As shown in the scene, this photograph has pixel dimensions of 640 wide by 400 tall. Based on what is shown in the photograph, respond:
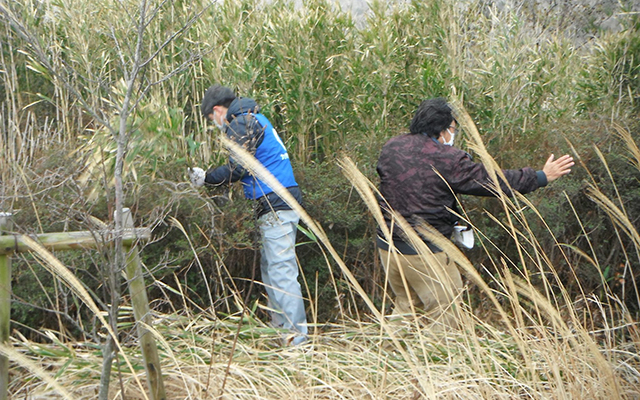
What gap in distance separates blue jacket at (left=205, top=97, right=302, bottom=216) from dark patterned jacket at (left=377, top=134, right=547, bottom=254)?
69 cm

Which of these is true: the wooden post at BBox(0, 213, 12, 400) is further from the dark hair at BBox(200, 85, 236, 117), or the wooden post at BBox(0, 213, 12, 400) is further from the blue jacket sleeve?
the dark hair at BBox(200, 85, 236, 117)

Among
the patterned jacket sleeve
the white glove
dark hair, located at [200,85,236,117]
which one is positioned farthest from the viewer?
the white glove

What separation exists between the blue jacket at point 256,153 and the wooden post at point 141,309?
1.68 metres

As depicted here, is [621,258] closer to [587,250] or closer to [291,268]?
[587,250]

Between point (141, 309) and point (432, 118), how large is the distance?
213 cm

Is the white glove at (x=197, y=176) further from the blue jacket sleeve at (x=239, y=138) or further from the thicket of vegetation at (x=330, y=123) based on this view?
the thicket of vegetation at (x=330, y=123)

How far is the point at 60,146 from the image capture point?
575cm

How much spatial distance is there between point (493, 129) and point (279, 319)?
2836 mm

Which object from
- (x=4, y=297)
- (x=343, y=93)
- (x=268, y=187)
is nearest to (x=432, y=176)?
(x=268, y=187)

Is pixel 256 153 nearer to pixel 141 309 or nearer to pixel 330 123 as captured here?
pixel 141 309

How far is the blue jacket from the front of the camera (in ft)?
14.4

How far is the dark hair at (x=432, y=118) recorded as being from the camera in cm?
411

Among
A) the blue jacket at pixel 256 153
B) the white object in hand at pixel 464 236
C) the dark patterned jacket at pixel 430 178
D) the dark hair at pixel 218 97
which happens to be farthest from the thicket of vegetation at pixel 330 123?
the dark patterned jacket at pixel 430 178

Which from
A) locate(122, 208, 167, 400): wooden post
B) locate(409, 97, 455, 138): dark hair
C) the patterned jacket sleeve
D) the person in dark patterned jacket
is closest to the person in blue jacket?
the person in dark patterned jacket
